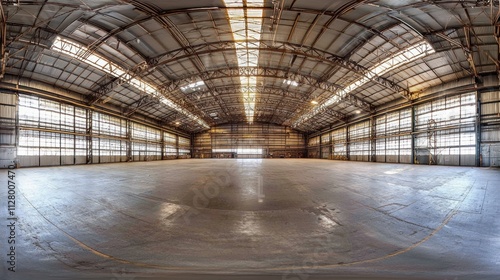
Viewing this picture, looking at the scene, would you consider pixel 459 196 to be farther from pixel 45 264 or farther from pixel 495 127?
pixel 495 127

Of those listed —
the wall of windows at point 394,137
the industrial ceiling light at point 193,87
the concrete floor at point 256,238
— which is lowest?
the concrete floor at point 256,238

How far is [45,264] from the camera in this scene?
3.35m

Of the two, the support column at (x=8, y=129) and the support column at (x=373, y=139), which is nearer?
the support column at (x=8, y=129)

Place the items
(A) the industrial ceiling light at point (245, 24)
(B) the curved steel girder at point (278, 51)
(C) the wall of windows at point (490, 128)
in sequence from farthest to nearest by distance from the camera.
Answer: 1. (C) the wall of windows at point (490, 128)
2. (B) the curved steel girder at point (278, 51)
3. (A) the industrial ceiling light at point (245, 24)

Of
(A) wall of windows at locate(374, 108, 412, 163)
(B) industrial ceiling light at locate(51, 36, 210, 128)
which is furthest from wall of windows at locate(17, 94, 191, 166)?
(A) wall of windows at locate(374, 108, 412, 163)

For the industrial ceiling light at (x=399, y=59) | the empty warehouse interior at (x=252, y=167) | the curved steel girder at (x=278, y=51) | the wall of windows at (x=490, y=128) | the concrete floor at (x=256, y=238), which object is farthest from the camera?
the wall of windows at (x=490, y=128)

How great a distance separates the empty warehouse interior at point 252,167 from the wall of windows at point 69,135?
196 millimetres

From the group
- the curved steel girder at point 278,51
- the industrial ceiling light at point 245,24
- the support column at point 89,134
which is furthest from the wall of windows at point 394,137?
the support column at point 89,134

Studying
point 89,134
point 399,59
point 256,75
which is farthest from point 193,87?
point 399,59

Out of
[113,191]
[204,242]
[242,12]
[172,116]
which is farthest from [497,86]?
[172,116]

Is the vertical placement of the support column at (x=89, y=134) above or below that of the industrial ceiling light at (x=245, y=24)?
below

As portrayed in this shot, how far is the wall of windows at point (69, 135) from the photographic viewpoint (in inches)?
923

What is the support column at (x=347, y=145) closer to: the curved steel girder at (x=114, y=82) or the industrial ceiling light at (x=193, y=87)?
the industrial ceiling light at (x=193, y=87)

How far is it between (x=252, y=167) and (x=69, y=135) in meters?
25.3
